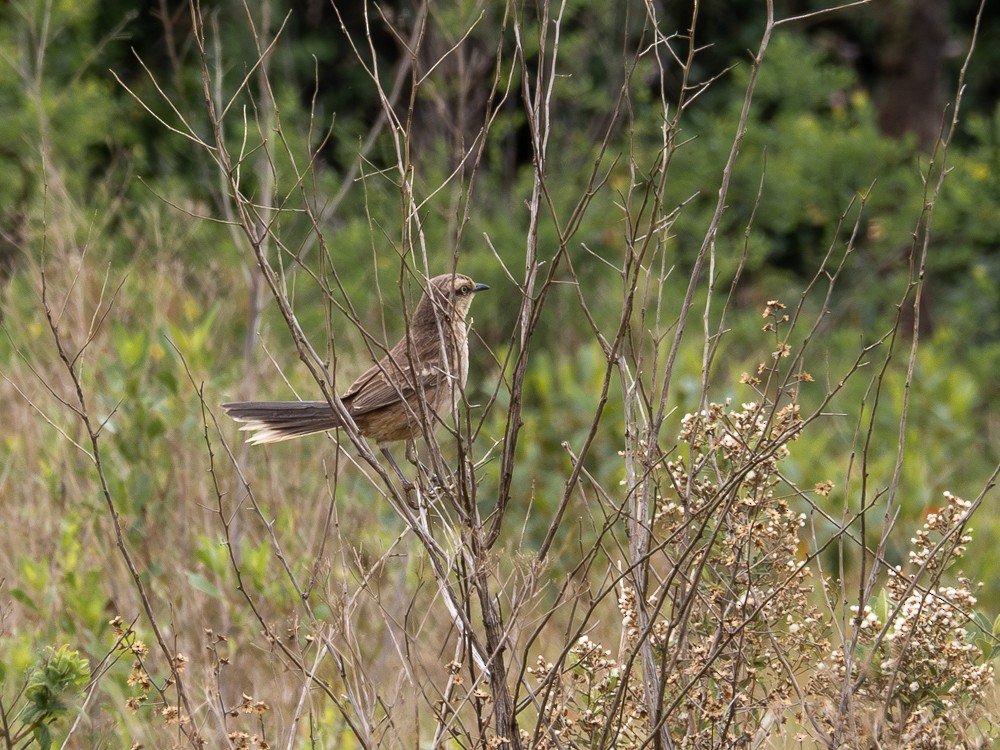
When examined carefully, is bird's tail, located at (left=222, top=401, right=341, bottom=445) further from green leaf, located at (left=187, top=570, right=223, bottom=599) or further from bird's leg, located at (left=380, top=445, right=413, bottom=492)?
green leaf, located at (left=187, top=570, right=223, bottom=599)

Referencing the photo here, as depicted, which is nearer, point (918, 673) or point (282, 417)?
point (918, 673)

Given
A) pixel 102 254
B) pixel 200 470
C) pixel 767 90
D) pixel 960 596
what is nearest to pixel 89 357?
pixel 200 470

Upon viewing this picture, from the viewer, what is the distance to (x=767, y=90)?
11383 mm

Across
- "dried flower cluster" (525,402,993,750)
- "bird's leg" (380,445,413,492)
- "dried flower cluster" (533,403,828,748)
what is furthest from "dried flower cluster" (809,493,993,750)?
"bird's leg" (380,445,413,492)

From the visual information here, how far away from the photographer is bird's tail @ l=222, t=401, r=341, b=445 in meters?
5.42

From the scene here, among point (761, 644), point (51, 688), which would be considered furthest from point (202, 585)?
A: point (761, 644)

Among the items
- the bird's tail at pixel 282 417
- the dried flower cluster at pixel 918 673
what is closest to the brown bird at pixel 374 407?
the bird's tail at pixel 282 417

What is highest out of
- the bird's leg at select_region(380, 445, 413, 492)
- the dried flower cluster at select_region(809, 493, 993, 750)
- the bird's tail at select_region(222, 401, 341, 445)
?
the bird's tail at select_region(222, 401, 341, 445)

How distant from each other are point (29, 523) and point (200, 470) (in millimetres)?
825

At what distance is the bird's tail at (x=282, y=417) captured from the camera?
5422 mm

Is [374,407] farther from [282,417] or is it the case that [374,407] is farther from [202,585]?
[202,585]

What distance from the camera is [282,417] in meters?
5.43

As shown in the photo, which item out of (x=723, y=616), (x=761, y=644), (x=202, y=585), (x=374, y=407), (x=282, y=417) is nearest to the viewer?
(x=723, y=616)

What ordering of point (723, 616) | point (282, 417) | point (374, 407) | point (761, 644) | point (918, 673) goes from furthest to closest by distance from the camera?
point (374, 407) → point (282, 417) → point (761, 644) → point (918, 673) → point (723, 616)
